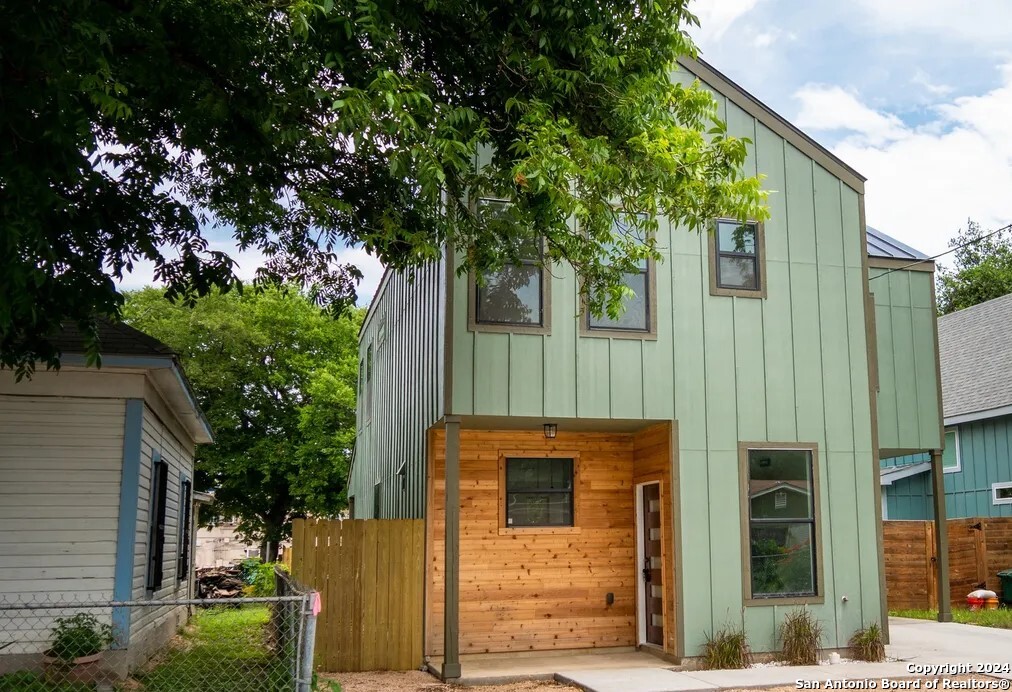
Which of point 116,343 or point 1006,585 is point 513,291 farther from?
point 1006,585

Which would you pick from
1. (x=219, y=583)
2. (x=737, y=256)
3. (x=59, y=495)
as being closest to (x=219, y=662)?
(x=59, y=495)

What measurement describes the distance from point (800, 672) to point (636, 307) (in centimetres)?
428

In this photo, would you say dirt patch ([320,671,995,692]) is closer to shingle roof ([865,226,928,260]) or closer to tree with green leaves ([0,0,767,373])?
tree with green leaves ([0,0,767,373])

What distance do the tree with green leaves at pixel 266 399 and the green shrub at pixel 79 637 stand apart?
24.0 m

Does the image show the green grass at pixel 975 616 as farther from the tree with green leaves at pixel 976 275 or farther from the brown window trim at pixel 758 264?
the tree with green leaves at pixel 976 275

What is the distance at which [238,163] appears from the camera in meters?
8.73

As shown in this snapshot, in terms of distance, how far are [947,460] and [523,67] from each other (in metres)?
18.0

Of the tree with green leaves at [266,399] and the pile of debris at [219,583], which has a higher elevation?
the tree with green leaves at [266,399]

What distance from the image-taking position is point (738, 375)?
11141 mm

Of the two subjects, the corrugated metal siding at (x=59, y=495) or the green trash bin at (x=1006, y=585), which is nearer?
the corrugated metal siding at (x=59, y=495)

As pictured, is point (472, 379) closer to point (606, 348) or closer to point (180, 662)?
point (606, 348)

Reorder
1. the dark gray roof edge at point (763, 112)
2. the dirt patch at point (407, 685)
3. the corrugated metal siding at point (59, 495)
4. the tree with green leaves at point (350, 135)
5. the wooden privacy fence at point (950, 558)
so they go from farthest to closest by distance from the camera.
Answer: the wooden privacy fence at point (950, 558), the dark gray roof edge at point (763, 112), the dirt patch at point (407, 685), the corrugated metal siding at point (59, 495), the tree with green leaves at point (350, 135)

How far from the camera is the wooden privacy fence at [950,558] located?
651 inches

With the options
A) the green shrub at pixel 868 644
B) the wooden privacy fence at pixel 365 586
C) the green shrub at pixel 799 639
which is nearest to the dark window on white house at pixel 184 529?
the wooden privacy fence at pixel 365 586
